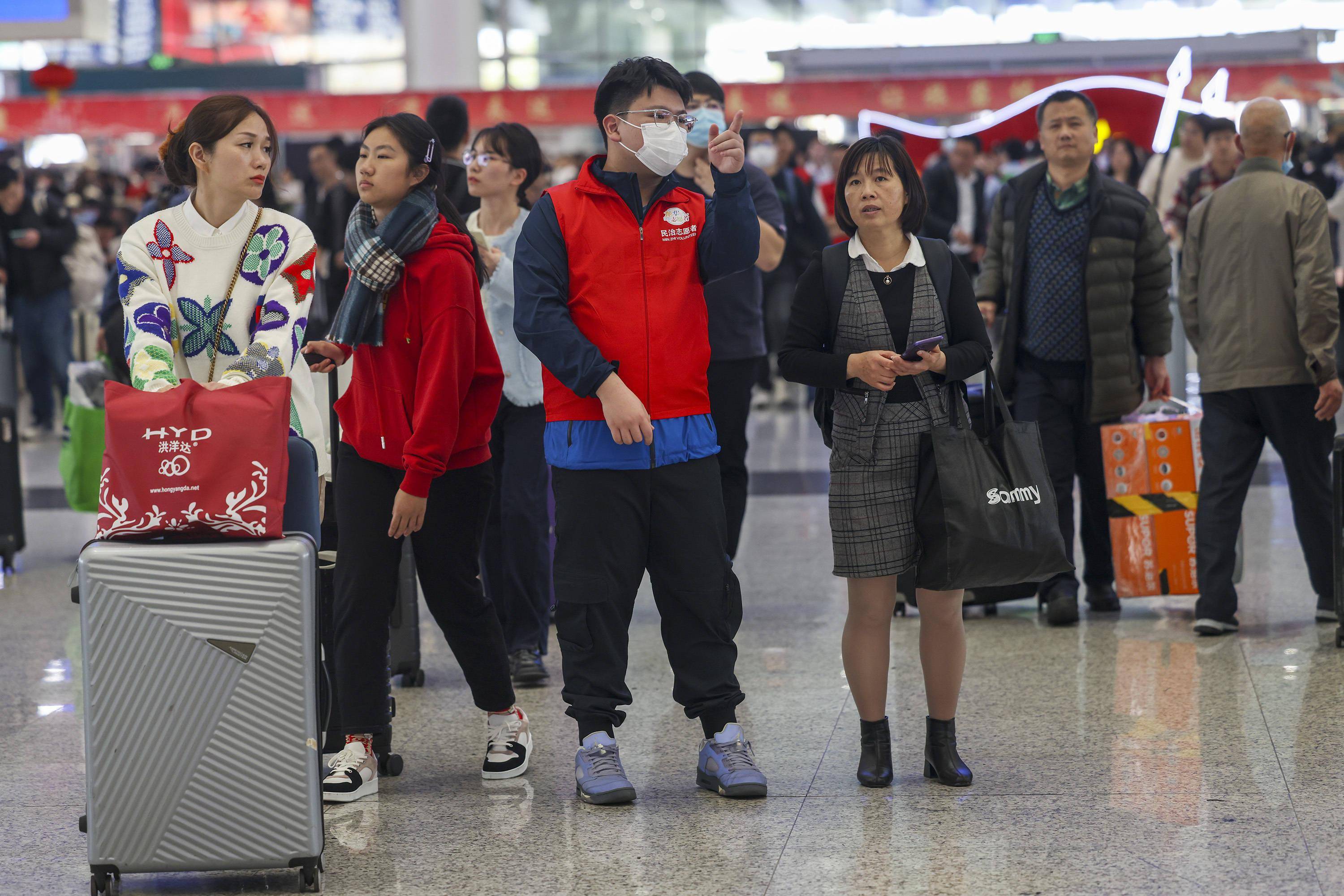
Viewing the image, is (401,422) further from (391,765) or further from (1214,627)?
(1214,627)

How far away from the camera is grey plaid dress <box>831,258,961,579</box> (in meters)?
3.61

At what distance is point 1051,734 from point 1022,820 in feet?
2.29

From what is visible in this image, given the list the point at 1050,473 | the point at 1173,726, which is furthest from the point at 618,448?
the point at 1050,473

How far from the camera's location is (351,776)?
3725 mm

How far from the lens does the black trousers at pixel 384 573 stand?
3.70 m

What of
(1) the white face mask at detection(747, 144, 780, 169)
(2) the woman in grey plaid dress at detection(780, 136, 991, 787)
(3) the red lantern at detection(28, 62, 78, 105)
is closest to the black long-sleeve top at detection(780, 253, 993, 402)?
(2) the woman in grey plaid dress at detection(780, 136, 991, 787)

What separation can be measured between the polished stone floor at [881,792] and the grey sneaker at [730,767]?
0.04 metres

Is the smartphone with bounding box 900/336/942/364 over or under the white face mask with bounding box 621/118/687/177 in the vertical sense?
under

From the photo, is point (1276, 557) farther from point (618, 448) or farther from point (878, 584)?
point (618, 448)

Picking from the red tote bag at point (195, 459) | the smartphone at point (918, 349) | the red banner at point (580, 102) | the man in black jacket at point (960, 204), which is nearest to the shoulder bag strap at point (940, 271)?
the smartphone at point (918, 349)

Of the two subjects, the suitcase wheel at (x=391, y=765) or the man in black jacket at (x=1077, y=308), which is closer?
the suitcase wheel at (x=391, y=765)

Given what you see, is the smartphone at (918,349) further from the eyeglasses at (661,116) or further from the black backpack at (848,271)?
the eyeglasses at (661,116)

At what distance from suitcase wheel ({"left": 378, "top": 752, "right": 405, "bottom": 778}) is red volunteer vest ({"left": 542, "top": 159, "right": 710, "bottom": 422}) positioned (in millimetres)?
1051

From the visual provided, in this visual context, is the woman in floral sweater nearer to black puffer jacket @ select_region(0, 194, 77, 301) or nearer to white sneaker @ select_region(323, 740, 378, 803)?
white sneaker @ select_region(323, 740, 378, 803)
